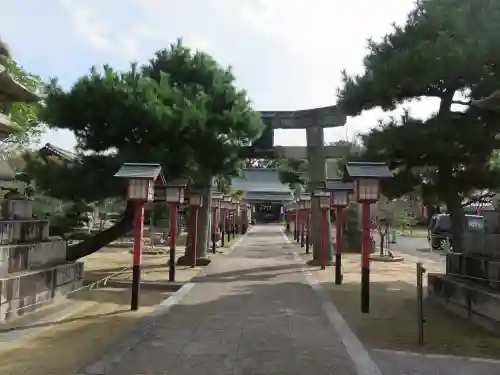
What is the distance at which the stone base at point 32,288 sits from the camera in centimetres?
796

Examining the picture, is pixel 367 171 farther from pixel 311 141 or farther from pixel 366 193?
pixel 311 141

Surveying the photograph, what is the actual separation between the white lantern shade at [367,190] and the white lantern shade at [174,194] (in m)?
5.14

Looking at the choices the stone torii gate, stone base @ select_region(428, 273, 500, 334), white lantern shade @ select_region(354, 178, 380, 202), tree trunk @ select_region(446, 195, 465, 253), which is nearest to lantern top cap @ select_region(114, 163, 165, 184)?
white lantern shade @ select_region(354, 178, 380, 202)

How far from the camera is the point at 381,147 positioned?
11562 mm

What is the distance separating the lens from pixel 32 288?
8.77 m

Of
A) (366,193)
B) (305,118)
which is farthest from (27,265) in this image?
(305,118)

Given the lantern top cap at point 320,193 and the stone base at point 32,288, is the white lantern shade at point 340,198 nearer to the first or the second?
the lantern top cap at point 320,193

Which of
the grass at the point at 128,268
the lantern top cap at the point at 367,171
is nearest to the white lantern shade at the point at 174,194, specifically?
the grass at the point at 128,268

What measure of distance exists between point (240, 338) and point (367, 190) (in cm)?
388

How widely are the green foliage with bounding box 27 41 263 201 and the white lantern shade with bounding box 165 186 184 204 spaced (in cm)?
49

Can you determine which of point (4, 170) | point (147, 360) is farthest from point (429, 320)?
point (4, 170)

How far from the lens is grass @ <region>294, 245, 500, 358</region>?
678 centimetres

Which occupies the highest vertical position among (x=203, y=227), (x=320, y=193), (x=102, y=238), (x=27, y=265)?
(x=320, y=193)

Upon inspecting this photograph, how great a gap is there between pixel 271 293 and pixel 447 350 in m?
5.31
